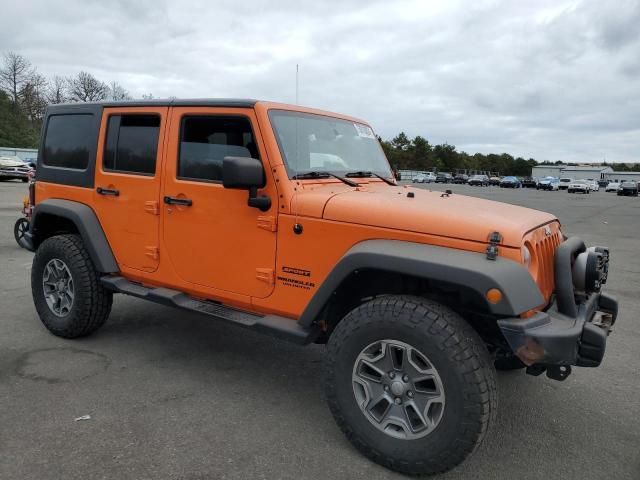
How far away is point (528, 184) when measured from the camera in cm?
6412

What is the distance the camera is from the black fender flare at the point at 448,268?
2.36 meters

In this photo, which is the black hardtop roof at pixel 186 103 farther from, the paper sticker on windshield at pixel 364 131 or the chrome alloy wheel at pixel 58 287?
the chrome alloy wheel at pixel 58 287

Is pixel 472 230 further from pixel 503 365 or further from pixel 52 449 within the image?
pixel 52 449

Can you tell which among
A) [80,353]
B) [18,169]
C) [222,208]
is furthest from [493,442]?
[18,169]

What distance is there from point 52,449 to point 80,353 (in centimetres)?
144

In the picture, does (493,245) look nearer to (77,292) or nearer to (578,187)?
(77,292)

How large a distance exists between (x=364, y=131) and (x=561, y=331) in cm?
241

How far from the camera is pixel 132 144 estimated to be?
3961mm

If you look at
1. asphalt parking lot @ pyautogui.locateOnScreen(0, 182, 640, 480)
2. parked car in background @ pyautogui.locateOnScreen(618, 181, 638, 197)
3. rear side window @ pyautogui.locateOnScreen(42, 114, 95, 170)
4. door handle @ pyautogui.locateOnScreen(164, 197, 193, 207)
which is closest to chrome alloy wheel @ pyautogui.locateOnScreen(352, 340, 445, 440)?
asphalt parking lot @ pyautogui.locateOnScreen(0, 182, 640, 480)

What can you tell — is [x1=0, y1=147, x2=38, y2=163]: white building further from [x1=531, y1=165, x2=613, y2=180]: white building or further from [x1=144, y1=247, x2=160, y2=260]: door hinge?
[x1=531, y1=165, x2=613, y2=180]: white building

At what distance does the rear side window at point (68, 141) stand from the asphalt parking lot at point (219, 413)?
152cm

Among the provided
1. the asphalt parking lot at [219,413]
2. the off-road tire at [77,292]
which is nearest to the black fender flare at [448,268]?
the asphalt parking lot at [219,413]

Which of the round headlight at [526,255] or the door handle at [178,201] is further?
the door handle at [178,201]

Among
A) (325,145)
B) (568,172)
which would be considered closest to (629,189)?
(325,145)
